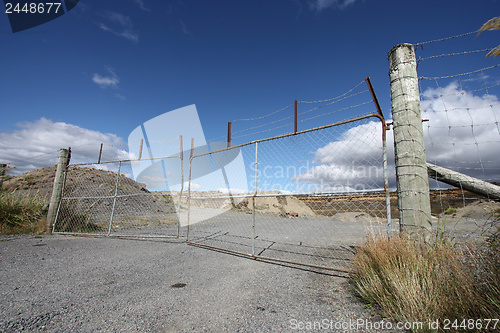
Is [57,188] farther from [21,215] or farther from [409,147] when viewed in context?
[409,147]

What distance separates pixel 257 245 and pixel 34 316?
459cm

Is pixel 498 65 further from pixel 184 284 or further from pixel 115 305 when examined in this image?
pixel 115 305

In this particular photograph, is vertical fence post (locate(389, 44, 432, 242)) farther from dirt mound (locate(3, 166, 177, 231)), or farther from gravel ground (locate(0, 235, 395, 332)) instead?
dirt mound (locate(3, 166, 177, 231))

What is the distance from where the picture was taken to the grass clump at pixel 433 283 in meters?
1.76

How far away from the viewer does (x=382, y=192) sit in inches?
132

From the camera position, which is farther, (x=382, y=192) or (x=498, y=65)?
(x=382, y=192)

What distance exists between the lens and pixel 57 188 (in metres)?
7.92

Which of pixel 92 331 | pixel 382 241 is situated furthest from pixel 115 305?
pixel 382 241

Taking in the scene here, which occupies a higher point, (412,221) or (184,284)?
(412,221)

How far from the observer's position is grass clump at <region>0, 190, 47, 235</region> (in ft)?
23.6

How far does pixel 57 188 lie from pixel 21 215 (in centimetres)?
135

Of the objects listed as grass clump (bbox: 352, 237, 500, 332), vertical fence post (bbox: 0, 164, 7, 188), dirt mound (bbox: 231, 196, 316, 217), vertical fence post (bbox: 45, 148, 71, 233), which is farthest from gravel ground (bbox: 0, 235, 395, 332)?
dirt mound (bbox: 231, 196, 316, 217)

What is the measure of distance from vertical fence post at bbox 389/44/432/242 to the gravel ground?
4.42 feet

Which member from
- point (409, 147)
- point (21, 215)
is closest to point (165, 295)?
point (409, 147)
